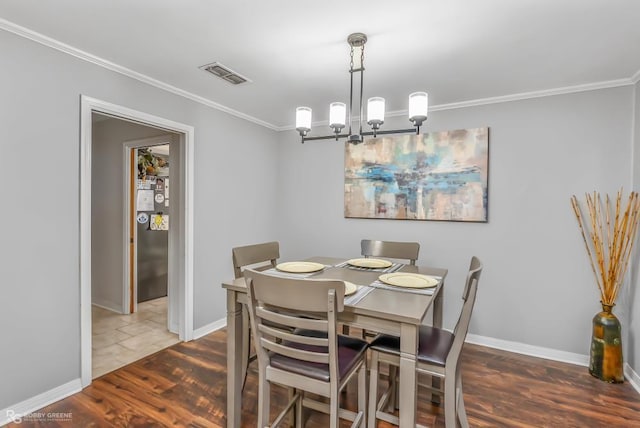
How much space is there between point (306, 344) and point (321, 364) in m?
0.12

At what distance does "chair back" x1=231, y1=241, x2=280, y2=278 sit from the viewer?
7.64ft

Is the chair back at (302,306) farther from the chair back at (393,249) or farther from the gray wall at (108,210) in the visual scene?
the gray wall at (108,210)

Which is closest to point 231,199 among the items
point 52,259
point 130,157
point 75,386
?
point 130,157

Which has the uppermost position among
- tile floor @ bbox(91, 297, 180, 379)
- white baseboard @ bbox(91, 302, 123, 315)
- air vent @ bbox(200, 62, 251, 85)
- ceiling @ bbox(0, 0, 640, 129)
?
ceiling @ bbox(0, 0, 640, 129)

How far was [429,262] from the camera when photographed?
337cm

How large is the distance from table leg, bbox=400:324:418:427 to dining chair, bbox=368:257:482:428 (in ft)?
0.62

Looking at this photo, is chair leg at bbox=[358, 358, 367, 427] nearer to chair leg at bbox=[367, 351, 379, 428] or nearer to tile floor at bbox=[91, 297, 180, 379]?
chair leg at bbox=[367, 351, 379, 428]

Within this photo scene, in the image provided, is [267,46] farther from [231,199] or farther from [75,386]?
[75,386]

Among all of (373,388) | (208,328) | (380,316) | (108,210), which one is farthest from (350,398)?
(108,210)

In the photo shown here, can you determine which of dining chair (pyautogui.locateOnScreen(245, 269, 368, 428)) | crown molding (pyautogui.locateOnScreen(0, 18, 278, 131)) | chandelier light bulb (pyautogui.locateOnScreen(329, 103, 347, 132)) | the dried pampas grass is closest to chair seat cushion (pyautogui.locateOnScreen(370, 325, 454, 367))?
dining chair (pyautogui.locateOnScreen(245, 269, 368, 428))

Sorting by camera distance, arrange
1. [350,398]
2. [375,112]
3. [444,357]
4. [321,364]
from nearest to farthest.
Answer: [321,364]
[444,357]
[375,112]
[350,398]

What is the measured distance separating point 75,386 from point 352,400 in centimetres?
191

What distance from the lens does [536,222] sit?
9.64 feet

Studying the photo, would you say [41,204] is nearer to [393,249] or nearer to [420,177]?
[393,249]
